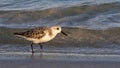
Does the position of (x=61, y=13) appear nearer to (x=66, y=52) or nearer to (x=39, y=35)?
(x=39, y=35)

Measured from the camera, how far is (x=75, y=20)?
37.7 feet

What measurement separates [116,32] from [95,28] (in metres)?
0.58

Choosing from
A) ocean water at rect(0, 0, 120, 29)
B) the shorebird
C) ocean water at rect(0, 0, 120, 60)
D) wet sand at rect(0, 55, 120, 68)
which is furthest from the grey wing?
wet sand at rect(0, 55, 120, 68)

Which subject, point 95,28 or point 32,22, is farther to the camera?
point 32,22

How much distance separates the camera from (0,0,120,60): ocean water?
894 cm

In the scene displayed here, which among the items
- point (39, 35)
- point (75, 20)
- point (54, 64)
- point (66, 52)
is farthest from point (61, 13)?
Result: point (54, 64)

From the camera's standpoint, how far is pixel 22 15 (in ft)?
39.6

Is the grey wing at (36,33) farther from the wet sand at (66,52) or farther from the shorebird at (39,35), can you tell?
the wet sand at (66,52)

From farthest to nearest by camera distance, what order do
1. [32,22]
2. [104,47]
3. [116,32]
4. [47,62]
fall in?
[32,22] → [116,32] → [104,47] → [47,62]

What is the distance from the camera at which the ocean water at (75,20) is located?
8.94m

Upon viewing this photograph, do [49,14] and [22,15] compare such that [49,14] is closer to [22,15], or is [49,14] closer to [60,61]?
[22,15]

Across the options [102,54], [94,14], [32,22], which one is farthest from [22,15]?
[102,54]

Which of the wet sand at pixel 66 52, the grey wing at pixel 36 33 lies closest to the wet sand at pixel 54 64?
the wet sand at pixel 66 52

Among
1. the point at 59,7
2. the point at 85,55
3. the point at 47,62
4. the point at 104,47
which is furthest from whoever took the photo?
the point at 59,7
